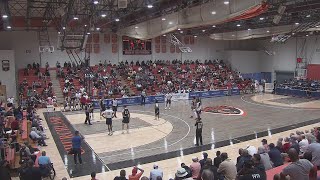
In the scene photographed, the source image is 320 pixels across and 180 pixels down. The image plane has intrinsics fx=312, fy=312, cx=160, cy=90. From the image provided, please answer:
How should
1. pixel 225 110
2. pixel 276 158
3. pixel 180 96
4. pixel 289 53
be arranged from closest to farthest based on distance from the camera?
pixel 276 158 < pixel 225 110 < pixel 180 96 < pixel 289 53

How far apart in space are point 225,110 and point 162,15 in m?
9.39

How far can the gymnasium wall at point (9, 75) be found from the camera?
31.1 m

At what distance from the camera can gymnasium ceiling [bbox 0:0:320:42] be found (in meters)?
18.4

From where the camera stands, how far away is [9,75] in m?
31.5

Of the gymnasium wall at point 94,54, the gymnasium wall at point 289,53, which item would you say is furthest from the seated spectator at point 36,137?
the gymnasium wall at point 289,53

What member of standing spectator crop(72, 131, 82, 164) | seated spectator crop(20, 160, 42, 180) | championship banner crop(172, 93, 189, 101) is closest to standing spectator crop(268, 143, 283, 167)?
seated spectator crop(20, 160, 42, 180)

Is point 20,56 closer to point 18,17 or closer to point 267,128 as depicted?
point 18,17

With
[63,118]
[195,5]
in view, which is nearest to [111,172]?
[63,118]

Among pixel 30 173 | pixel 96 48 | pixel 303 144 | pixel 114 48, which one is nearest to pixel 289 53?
pixel 114 48

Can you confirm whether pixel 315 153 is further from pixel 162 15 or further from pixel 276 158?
pixel 162 15

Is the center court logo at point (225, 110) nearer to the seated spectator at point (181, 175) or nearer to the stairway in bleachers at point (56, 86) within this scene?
the stairway in bleachers at point (56, 86)

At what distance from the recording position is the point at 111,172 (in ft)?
38.9

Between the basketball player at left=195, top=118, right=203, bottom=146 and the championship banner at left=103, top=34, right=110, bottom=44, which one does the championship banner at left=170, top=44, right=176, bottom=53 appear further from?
the basketball player at left=195, top=118, right=203, bottom=146

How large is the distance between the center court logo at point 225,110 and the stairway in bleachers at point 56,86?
46.8 feet
